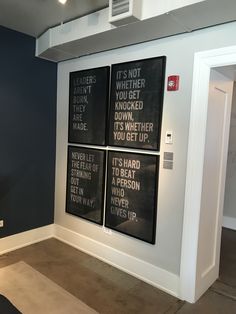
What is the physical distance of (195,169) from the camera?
2.27 m

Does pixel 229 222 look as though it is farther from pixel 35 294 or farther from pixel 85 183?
pixel 35 294

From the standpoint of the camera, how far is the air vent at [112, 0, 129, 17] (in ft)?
6.71

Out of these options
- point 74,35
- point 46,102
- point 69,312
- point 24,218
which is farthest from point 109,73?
point 69,312

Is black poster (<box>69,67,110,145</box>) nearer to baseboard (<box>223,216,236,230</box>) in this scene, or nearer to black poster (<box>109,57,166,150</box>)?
black poster (<box>109,57,166,150</box>)

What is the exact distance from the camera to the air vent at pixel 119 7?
6.71 ft

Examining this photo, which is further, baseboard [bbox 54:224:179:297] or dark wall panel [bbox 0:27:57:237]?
dark wall panel [bbox 0:27:57:237]

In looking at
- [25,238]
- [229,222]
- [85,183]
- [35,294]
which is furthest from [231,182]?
[35,294]

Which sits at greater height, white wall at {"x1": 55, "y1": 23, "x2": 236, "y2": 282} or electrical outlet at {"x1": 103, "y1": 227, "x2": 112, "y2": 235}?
white wall at {"x1": 55, "y1": 23, "x2": 236, "y2": 282}

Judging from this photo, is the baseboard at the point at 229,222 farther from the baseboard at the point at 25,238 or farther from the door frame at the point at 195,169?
the baseboard at the point at 25,238

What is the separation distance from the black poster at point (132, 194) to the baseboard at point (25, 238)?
106cm

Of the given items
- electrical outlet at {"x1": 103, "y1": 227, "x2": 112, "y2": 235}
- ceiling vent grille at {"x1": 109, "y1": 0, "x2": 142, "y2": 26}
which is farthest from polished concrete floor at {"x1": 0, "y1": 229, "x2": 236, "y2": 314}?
ceiling vent grille at {"x1": 109, "y1": 0, "x2": 142, "y2": 26}

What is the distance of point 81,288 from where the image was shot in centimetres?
253

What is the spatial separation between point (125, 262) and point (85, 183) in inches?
39.5

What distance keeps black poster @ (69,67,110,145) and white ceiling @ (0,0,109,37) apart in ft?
2.00
